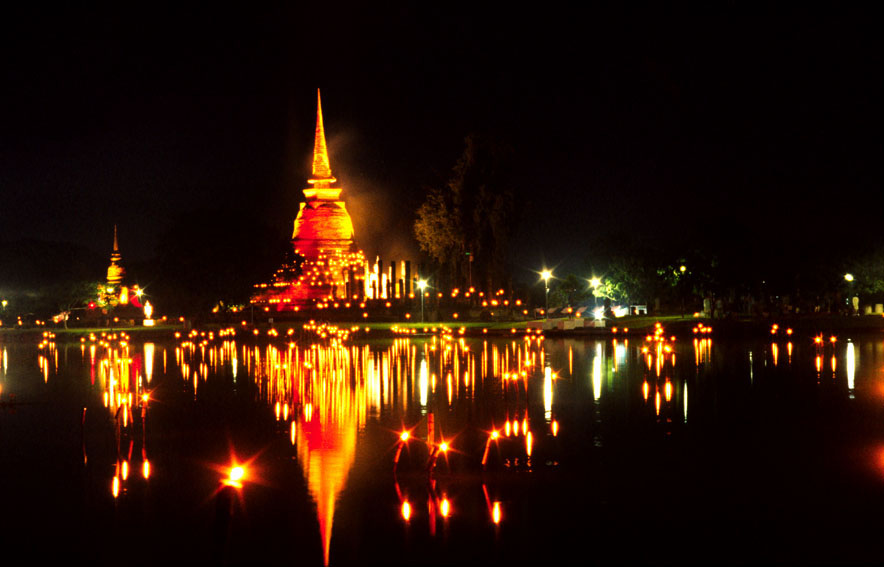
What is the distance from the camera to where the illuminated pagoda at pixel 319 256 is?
78.9 metres

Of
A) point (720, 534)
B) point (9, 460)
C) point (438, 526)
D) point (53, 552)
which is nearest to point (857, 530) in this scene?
point (720, 534)

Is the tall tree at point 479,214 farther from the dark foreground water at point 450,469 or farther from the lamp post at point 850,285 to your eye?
the dark foreground water at point 450,469

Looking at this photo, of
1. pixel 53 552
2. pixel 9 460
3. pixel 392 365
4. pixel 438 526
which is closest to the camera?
pixel 53 552

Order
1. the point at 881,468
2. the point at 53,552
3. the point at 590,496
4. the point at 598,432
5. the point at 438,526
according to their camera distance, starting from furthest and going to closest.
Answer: the point at 598,432
the point at 881,468
the point at 590,496
the point at 438,526
the point at 53,552

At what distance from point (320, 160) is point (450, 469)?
347 ft

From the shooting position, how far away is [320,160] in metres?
116

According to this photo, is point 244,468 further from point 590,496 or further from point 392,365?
point 392,365

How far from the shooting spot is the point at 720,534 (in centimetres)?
892

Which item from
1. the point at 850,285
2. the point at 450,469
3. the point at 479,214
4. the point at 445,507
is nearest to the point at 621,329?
the point at 479,214

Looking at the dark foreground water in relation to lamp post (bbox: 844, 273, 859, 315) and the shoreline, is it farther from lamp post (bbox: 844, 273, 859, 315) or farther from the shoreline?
lamp post (bbox: 844, 273, 859, 315)

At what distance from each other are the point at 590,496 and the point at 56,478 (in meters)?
5.96

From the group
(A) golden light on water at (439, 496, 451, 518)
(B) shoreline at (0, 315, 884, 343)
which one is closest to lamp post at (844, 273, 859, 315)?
(B) shoreline at (0, 315, 884, 343)

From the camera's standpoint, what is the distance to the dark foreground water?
8711 millimetres

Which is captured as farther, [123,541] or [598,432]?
[598,432]
